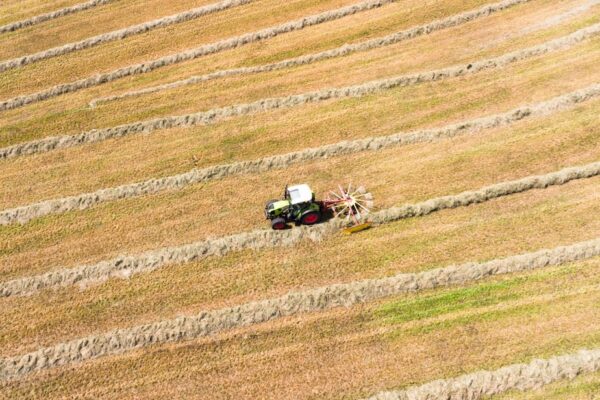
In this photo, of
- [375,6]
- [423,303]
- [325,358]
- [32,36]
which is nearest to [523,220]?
[423,303]

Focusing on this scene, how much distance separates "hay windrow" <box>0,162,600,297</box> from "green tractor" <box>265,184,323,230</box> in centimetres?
46

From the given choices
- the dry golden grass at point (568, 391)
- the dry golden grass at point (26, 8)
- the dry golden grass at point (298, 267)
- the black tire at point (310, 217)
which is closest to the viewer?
the dry golden grass at point (568, 391)

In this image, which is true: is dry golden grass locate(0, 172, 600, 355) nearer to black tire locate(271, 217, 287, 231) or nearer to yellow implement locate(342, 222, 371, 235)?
yellow implement locate(342, 222, 371, 235)

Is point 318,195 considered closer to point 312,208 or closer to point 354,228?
point 312,208

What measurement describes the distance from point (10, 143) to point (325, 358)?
2089cm

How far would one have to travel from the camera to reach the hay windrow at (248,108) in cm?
2666

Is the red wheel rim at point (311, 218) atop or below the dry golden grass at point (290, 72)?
below

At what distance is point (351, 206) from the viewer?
21.5 metres

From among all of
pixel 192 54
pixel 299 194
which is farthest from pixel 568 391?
pixel 192 54

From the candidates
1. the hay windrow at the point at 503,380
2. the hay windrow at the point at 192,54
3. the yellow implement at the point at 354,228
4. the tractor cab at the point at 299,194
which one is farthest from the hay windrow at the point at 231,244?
the hay windrow at the point at 192,54

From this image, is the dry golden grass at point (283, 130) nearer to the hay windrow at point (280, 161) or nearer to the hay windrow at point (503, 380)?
the hay windrow at point (280, 161)

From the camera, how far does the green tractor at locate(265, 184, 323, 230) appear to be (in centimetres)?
2062

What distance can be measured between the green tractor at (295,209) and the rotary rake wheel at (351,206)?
805mm

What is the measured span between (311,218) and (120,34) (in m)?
20.2
